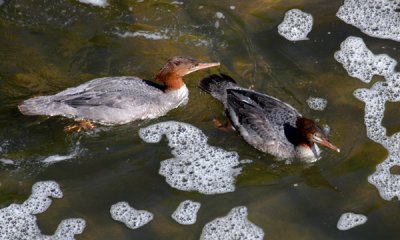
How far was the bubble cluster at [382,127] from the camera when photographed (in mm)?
6156

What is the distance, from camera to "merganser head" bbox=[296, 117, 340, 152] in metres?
6.18

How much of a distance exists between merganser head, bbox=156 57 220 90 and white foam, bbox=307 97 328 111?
998 millimetres

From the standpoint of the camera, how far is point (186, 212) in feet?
19.4

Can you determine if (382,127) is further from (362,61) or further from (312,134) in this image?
(362,61)

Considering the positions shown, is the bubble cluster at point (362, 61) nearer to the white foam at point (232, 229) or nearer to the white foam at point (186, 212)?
the white foam at point (232, 229)

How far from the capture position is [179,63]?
22.4ft

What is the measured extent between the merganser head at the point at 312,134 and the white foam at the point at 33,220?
2.13 metres

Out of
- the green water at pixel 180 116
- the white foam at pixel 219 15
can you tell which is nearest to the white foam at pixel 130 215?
the green water at pixel 180 116

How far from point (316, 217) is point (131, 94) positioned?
2144 mm

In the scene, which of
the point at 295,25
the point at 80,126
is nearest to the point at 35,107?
the point at 80,126

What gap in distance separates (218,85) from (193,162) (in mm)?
957

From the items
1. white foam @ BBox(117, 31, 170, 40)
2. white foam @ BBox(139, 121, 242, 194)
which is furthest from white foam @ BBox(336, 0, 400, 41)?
white foam @ BBox(139, 121, 242, 194)

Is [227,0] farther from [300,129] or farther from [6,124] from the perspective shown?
[6,124]

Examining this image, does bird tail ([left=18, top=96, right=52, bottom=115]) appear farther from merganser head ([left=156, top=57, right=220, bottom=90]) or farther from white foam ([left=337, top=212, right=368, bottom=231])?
white foam ([left=337, top=212, right=368, bottom=231])
